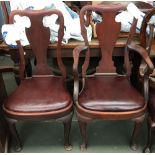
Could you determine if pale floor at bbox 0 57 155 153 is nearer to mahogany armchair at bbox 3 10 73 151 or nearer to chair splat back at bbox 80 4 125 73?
mahogany armchair at bbox 3 10 73 151

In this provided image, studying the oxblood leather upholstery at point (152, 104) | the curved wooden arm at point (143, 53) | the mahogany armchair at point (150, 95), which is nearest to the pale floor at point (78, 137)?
the mahogany armchair at point (150, 95)

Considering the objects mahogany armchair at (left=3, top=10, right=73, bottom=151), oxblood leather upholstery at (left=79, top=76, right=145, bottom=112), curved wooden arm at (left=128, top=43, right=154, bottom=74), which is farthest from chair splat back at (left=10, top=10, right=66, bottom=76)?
curved wooden arm at (left=128, top=43, right=154, bottom=74)

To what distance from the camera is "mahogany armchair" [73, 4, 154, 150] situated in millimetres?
1447

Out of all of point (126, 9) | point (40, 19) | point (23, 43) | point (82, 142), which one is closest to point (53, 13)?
point (40, 19)

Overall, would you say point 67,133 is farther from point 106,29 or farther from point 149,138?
point 106,29

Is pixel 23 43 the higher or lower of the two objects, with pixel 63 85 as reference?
higher

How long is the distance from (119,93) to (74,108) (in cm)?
35

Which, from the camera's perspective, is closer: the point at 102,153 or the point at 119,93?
the point at 119,93

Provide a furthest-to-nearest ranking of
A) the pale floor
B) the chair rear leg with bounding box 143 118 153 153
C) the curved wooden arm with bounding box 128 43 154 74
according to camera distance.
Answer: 1. the pale floor
2. the chair rear leg with bounding box 143 118 153 153
3. the curved wooden arm with bounding box 128 43 154 74

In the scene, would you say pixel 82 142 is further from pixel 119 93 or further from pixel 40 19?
pixel 40 19

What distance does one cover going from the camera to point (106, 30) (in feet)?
5.24

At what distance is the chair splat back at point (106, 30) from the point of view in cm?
151

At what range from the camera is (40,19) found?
152cm

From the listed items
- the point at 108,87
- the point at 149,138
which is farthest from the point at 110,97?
the point at 149,138
